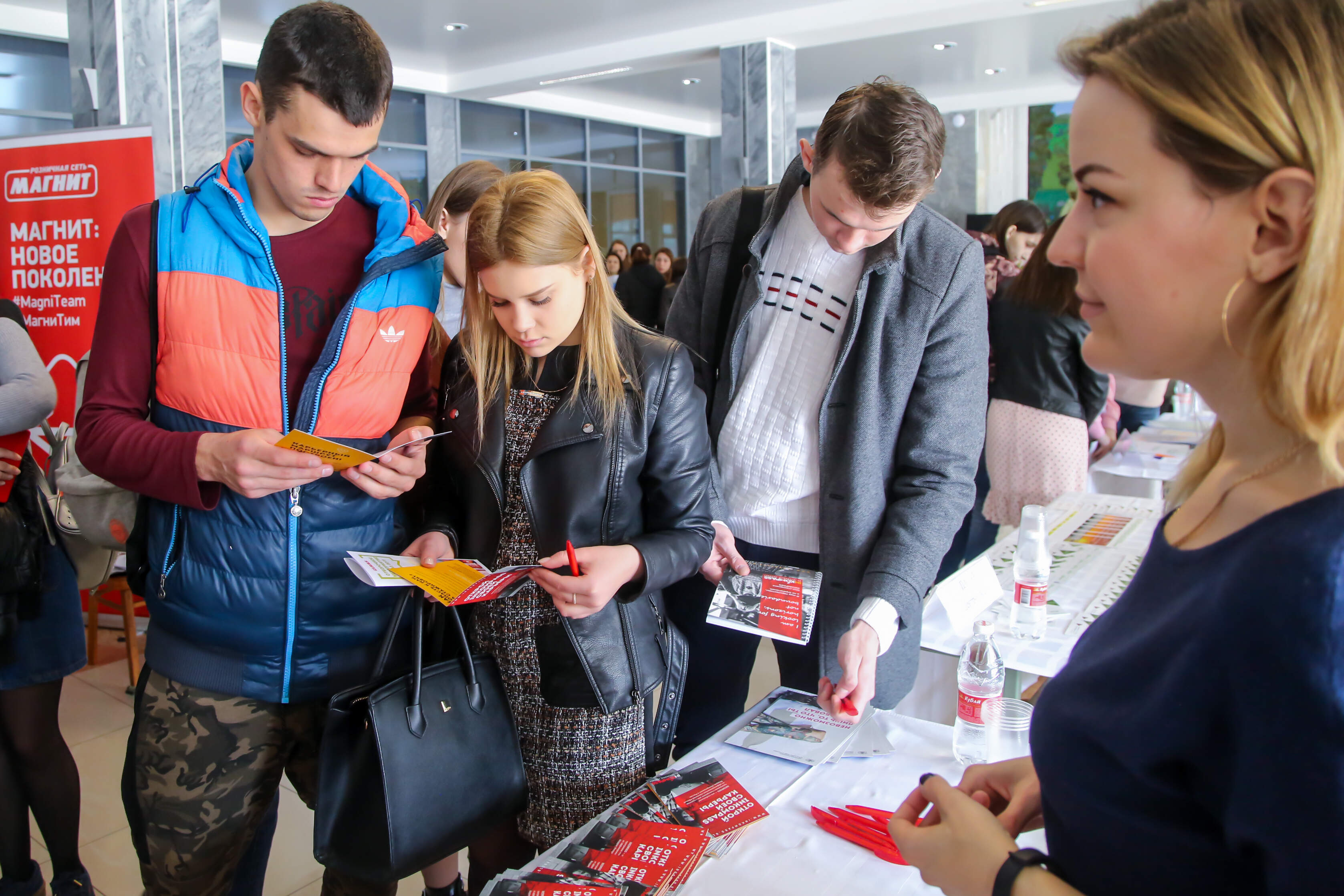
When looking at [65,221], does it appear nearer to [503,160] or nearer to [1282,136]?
[1282,136]

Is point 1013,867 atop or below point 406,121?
below

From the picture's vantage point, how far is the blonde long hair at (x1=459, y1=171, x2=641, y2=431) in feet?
4.60

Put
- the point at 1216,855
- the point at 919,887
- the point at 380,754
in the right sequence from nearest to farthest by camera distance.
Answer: the point at 1216,855
the point at 919,887
the point at 380,754

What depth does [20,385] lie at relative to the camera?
6.64 feet

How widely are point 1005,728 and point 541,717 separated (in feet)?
2.43

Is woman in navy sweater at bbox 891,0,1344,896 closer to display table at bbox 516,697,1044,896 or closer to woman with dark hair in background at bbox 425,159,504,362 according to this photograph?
display table at bbox 516,697,1044,896

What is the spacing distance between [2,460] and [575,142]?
11.0 m

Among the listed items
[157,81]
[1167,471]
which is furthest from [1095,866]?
[157,81]

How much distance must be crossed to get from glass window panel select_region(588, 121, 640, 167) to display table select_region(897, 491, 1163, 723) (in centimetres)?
1086

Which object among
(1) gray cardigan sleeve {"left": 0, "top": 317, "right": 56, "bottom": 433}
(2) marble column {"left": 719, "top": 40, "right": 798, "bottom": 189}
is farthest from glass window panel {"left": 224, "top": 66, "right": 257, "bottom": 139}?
(1) gray cardigan sleeve {"left": 0, "top": 317, "right": 56, "bottom": 433}

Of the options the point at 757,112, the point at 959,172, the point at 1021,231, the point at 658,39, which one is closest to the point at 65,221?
the point at 1021,231

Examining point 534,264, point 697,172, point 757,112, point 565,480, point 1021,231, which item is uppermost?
point 697,172

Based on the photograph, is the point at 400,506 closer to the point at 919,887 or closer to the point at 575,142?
the point at 919,887

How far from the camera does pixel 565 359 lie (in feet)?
4.89
